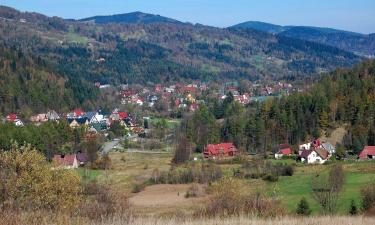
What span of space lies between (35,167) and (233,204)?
6000 mm

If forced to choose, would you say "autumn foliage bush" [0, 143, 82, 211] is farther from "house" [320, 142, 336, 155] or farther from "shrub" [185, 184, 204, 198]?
"house" [320, 142, 336, 155]

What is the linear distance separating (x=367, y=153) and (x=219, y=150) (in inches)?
636

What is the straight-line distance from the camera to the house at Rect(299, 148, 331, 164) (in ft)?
175

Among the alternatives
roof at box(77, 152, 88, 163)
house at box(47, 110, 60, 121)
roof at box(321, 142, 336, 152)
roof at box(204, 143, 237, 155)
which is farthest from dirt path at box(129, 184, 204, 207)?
house at box(47, 110, 60, 121)

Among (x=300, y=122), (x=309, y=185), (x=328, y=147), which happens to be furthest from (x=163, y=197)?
(x=300, y=122)

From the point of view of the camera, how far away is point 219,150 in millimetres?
60062

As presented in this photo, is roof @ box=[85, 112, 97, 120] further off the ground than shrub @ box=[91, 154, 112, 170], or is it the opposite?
roof @ box=[85, 112, 97, 120]

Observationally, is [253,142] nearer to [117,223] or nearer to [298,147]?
[298,147]

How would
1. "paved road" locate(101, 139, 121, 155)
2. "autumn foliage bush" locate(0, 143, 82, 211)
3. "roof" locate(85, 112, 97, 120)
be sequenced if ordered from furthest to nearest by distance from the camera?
1. "roof" locate(85, 112, 97, 120)
2. "paved road" locate(101, 139, 121, 155)
3. "autumn foliage bush" locate(0, 143, 82, 211)

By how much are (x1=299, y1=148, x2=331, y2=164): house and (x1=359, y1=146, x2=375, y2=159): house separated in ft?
11.1

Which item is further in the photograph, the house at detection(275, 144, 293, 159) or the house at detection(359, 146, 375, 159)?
the house at detection(275, 144, 293, 159)

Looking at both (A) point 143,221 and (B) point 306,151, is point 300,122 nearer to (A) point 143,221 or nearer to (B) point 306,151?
(B) point 306,151

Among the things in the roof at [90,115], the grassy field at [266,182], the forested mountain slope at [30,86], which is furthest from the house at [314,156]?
the forested mountain slope at [30,86]

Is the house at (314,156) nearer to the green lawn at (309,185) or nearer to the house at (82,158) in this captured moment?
the green lawn at (309,185)
